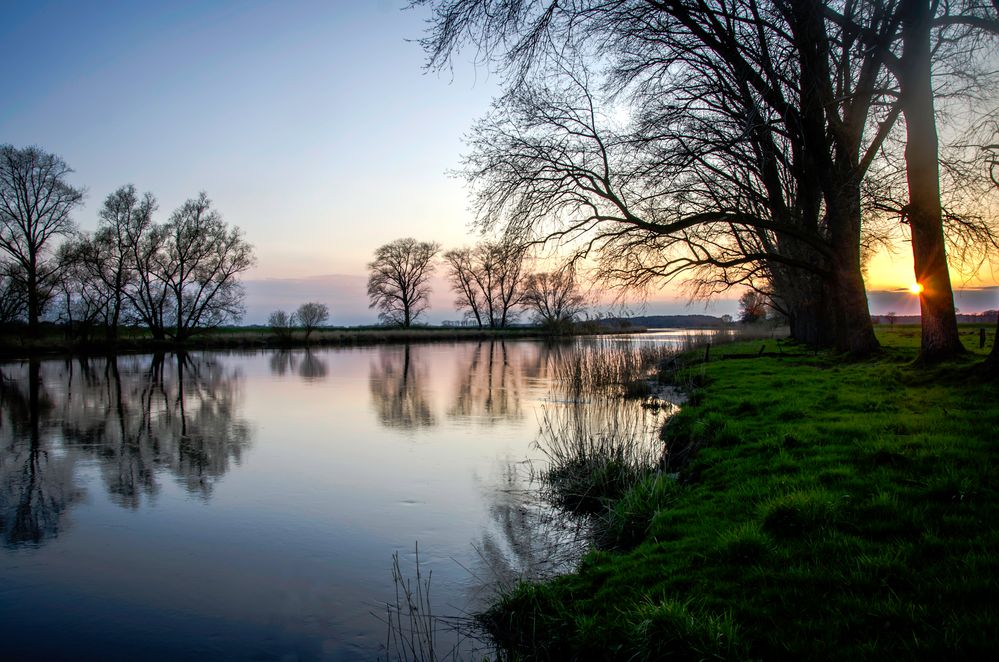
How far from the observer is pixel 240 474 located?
8961mm

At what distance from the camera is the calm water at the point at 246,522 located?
14.7 ft

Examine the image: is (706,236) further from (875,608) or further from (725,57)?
(875,608)

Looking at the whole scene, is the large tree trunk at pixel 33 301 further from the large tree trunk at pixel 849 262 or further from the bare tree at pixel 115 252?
the large tree trunk at pixel 849 262

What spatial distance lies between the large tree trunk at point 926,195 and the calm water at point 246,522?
7.03m

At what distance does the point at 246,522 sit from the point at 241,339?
41709 mm

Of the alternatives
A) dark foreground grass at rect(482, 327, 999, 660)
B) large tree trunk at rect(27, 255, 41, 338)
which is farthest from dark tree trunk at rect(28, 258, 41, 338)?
dark foreground grass at rect(482, 327, 999, 660)

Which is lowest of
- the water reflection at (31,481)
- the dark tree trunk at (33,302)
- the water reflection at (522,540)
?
the water reflection at (522,540)

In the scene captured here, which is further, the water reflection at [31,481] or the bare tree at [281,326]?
the bare tree at [281,326]

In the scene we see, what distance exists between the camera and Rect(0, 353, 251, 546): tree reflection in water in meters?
7.54

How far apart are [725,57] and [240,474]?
12.2 m

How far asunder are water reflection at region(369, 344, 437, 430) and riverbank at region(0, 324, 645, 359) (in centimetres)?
552

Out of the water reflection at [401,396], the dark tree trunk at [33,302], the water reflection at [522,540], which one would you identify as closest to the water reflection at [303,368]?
the water reflection at [401,396]

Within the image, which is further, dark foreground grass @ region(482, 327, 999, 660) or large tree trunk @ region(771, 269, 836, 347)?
large tree trunk @ region(771, 269, 836, 347)

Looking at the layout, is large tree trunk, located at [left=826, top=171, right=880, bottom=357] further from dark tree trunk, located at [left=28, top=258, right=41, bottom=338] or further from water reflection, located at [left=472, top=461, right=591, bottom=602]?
dark tree trunk, located at [left=28, top=258, right=41, bottom=338]
